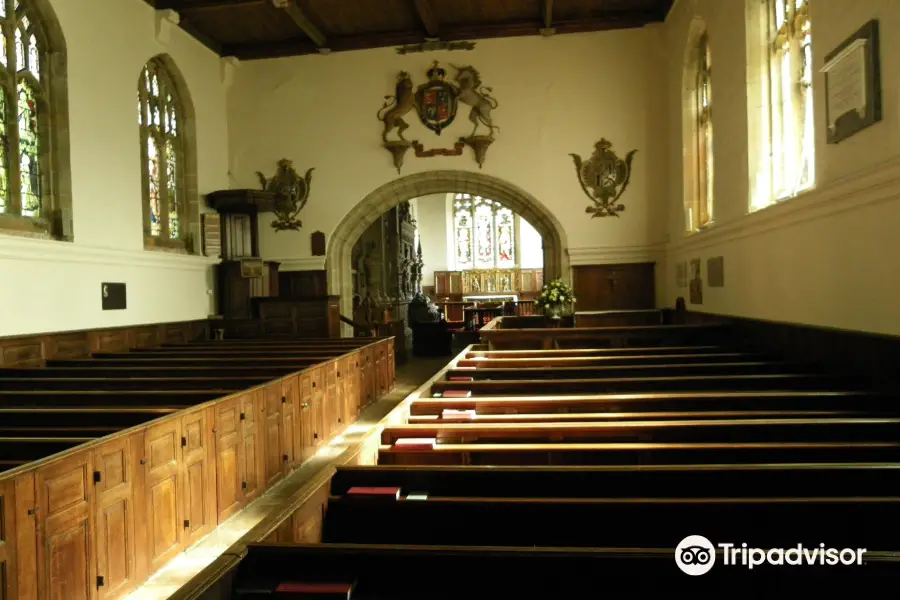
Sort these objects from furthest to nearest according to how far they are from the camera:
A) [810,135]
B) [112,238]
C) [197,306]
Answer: [197,306], [112,238], [810,135]

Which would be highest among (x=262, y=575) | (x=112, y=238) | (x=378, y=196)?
(x=378, y=196)

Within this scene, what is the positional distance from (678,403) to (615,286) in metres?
7.56

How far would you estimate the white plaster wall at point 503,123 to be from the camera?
1116 cm

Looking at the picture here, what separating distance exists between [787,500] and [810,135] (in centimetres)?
500

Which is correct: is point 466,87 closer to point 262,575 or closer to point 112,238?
point 112,238

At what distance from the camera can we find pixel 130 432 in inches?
142

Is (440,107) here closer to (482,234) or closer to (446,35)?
(446,35)

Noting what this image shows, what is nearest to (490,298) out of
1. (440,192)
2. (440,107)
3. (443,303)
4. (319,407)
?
(443,303)

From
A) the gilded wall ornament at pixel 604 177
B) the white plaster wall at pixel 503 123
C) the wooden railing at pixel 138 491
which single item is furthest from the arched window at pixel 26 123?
the gilded wall ornament at pixel 604 177

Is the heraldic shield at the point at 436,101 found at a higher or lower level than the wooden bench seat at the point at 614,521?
higher

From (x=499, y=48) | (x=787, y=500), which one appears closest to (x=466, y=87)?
(x=499, y=48)

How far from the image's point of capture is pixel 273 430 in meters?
5.44

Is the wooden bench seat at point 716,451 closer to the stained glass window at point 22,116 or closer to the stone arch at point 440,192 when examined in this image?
the stained glass window at point 22,116

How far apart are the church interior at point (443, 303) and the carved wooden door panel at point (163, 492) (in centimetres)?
2
